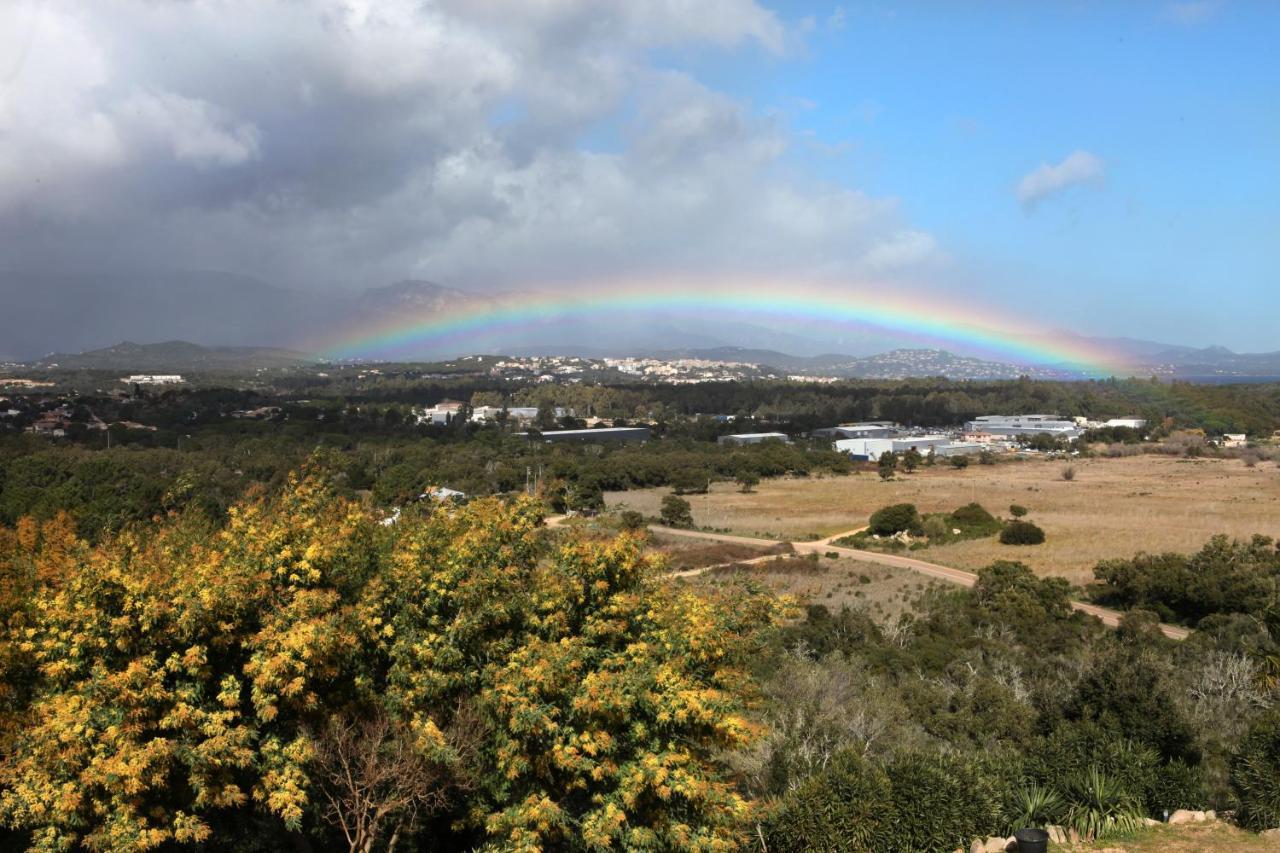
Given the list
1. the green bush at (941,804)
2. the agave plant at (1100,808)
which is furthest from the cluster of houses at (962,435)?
the green bush at (941,804)

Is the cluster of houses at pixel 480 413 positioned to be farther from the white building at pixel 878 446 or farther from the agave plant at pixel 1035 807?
the agave plant at pixel 1035 807

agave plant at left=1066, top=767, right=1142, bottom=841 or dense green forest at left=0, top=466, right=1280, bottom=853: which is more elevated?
dense green forest at left=0, top=466, right=1280, bottom=853

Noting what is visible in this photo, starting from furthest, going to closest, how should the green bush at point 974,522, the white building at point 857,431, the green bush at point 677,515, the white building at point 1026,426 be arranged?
1. the white building at point 1026,426
2. the white building at point 857,431
3. the green bush at point 677,515
4. the green bush at point 974,522

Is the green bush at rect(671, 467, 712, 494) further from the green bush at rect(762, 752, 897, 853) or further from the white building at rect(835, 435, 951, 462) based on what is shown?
the green bush at rect(762, 752, 897, 853)

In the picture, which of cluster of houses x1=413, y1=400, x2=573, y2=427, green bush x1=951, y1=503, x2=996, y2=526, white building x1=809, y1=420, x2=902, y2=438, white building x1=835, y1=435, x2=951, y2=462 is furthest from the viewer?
cluster of houses x1=413, y1=400, x2=573, y2=427

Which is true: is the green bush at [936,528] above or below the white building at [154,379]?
below

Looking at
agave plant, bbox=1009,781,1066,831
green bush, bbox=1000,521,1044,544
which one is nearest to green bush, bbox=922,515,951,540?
green bush, bbox=1000,521,1044,544

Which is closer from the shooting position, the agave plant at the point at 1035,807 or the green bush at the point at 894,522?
the agave plant at the point at 1035,807
